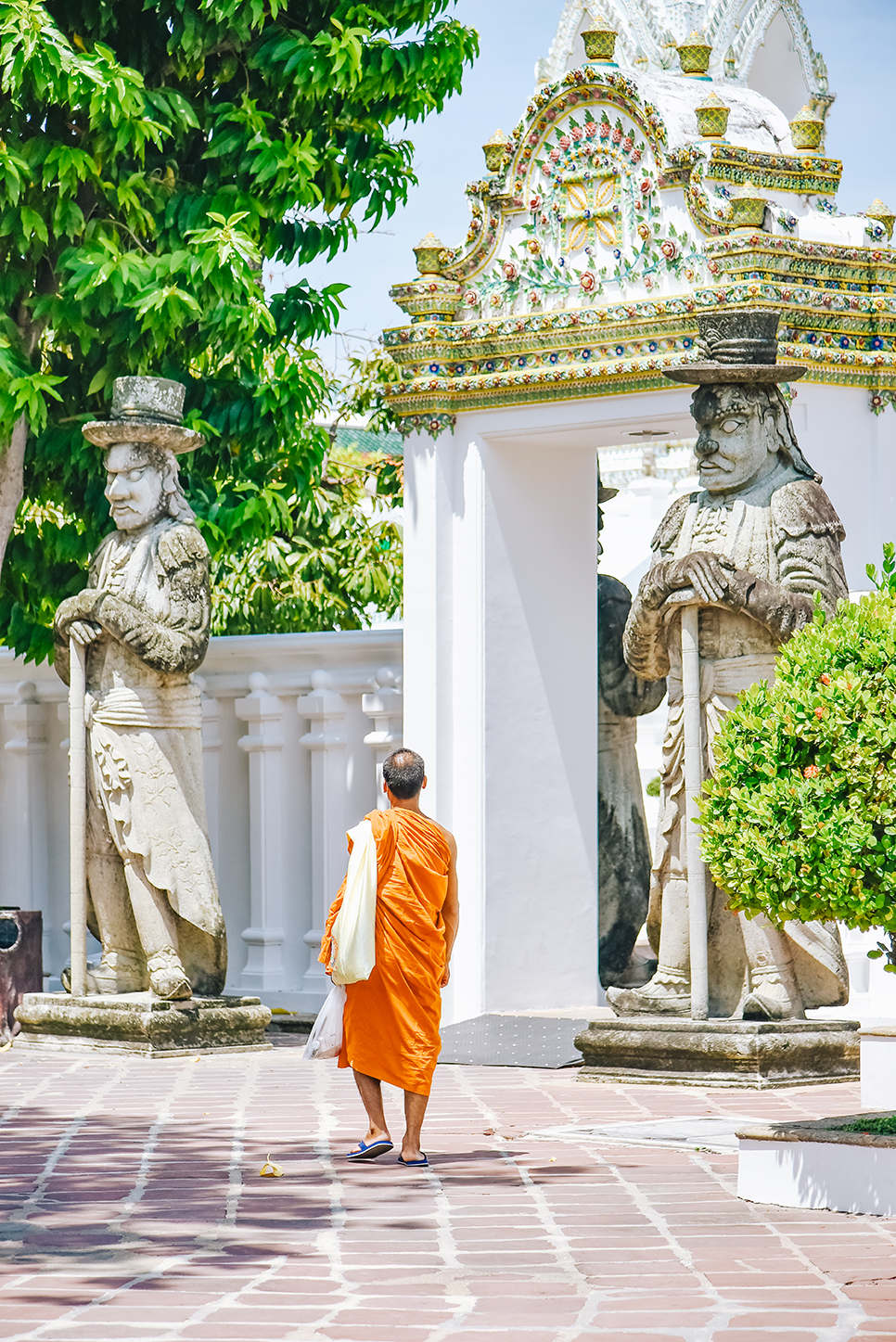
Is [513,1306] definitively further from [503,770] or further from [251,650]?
[251,650]

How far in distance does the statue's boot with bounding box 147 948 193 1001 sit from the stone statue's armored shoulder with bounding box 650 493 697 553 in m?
2.98

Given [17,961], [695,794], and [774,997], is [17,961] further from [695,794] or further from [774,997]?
[774,997]

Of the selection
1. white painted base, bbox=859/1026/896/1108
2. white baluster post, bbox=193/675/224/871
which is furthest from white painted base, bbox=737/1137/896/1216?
white baluster post, bbox=193/675/224/871

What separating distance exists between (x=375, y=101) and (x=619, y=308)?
213 cm

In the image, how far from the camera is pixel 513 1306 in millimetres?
5270

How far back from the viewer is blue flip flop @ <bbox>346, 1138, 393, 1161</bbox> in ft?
23.9

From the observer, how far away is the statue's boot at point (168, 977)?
33.6 feet

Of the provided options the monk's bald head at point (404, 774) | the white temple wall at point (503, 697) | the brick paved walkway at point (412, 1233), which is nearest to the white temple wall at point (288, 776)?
the white temple wall at point (503, 697)

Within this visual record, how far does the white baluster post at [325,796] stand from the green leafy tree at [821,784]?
16.9 feet

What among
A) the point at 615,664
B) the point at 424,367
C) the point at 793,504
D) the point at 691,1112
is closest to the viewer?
the point at 691,1112

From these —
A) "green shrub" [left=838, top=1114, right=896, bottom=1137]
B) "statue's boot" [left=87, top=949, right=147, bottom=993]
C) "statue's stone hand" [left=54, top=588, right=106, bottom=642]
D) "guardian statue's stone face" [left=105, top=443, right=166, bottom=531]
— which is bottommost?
"green shrub" [left=838, top=1114, right=896, bottom=1137]

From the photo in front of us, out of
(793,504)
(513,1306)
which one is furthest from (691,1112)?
(513,1306)

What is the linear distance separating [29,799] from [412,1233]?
23.5ft

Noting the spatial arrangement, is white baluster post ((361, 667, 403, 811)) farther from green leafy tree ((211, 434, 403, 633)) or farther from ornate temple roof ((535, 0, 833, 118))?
ornate temple roof ((535, 0, 833, 118))
